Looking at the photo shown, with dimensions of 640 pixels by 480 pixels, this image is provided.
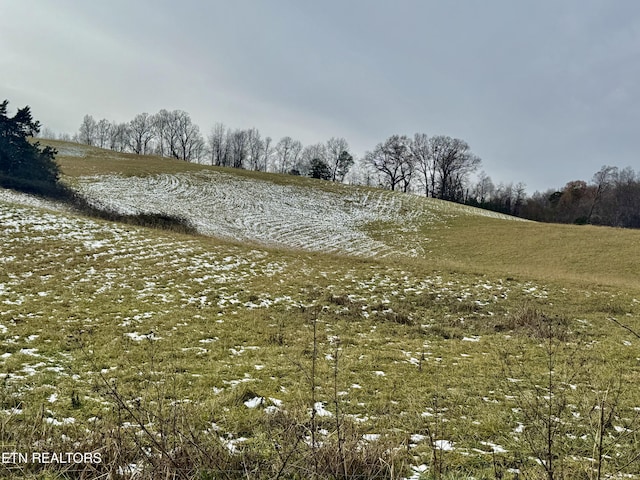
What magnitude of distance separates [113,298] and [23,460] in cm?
830

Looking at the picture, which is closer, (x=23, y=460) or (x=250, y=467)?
(x=23, y=460)

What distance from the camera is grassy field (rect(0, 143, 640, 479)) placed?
319 centimetres

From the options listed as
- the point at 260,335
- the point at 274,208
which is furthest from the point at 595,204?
the point at 260,335

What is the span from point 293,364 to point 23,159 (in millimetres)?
33052

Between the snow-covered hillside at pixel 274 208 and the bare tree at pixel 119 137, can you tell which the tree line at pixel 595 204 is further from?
the bare tree at pixel 119 137

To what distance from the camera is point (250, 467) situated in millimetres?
3064

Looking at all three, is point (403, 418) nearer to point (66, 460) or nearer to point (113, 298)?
point (66, 460)

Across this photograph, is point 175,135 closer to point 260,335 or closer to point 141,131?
point 141,131

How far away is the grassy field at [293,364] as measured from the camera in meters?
3.19

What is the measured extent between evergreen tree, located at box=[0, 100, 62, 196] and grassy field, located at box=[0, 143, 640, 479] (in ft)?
34.4

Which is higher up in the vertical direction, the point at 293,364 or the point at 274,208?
the point at 274,208

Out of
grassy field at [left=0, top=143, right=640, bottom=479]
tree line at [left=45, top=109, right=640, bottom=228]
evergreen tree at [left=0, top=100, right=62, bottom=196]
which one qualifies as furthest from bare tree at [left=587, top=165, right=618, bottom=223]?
evergreen tree at [left=0, top=100, right=62, bottom=196]

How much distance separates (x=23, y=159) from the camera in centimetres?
2825

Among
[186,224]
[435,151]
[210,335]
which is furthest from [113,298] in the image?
[435,151]
